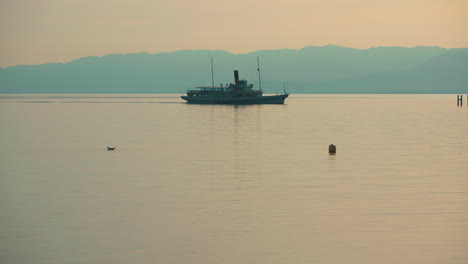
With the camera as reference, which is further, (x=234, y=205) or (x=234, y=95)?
(x=234, y=95)

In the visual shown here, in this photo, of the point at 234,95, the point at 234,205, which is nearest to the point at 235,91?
the point at 234,95

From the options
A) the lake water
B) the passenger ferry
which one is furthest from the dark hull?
the lake water

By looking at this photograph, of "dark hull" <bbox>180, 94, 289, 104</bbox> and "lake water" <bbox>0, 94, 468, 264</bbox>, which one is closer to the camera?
"lake water" <bbox>0, 94, 468, 264</bbox>

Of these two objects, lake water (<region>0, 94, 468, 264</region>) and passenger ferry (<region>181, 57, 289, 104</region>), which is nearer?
lake water (<region>0, 94, 468, 264</region>)

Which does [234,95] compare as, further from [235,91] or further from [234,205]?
[234,205]

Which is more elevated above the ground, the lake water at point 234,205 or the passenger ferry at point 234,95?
the lake water at point 234,205

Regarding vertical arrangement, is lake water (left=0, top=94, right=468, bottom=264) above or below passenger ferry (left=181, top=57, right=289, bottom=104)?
above

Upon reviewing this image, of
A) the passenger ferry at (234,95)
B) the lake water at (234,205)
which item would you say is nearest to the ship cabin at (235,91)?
the passenger ferry at (234,95)

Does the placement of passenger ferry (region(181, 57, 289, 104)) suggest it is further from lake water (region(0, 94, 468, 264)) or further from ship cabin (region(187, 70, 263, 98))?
lake water (region(0, 94, 468, 264))

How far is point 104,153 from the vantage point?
46.2 m

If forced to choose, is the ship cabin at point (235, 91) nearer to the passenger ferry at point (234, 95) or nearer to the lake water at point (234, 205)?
the passenger ferry at point (234, 95)

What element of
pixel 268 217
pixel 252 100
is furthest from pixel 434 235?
pixel 252 100

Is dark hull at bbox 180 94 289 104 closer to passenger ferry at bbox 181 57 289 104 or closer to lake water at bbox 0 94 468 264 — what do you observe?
→ passenger ferry at bbox 181 57 289 104

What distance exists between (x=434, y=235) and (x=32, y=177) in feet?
68.5
